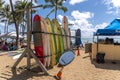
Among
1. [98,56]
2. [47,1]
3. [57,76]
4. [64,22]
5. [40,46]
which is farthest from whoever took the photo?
[47,1]

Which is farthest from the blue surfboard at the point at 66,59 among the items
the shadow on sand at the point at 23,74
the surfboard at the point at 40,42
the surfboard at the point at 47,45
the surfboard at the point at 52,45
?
the surfboard at the point at 52,45

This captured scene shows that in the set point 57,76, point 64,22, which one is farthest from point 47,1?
point 57,76

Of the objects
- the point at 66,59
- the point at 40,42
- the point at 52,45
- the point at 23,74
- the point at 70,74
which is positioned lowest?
the point at 70,74

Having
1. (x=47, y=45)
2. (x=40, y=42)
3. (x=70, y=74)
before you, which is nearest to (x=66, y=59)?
(x=70, y=74)

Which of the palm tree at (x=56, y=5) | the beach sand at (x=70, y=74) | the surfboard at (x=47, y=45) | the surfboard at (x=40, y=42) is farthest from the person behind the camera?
the palm tree at (x=56, y=5)

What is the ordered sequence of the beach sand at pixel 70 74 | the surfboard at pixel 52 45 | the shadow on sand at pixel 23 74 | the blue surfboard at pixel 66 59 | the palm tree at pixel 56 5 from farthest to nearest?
1. the palm tree at pixel 56 5
2. the surfboard at pixel 52 45
3. the beach sand at pixel 70 74
4. the shadow on sand at pixel 23 74
5. the blue surfboard at pixel 66 59

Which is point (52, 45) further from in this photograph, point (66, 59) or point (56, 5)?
point (56, 5)

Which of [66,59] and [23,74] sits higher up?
[66,59]

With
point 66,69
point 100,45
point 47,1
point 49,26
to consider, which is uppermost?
point 47,1

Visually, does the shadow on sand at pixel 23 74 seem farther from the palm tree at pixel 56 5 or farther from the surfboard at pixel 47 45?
the palm tree at pixel 56 5

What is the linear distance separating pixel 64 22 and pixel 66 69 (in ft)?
26.3

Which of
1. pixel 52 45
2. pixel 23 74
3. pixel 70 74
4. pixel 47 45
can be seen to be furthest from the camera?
pixel 52 45

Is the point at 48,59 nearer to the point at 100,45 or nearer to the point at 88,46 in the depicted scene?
the point at 100,45

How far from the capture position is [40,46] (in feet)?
36.7
